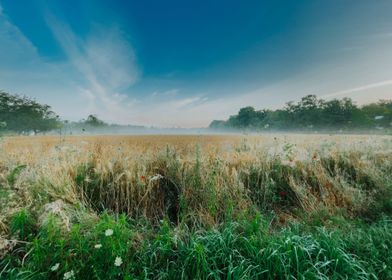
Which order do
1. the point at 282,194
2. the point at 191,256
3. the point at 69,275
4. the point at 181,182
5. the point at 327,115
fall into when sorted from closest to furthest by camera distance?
the point at 69,275 < the point at 191,256 < the point at 181,182 < the point at 282,194 < the point at 327,115

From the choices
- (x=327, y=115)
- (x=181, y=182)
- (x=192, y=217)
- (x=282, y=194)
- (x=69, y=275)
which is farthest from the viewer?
(x=327, y=115)

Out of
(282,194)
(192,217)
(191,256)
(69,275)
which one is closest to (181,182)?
(192,217)

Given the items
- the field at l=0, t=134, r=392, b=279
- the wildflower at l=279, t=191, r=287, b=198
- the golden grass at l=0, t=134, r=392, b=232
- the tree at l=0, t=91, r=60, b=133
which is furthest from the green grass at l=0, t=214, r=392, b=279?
the tree at l=0, t=91, r=60, b=133

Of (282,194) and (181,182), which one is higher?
(181,182)

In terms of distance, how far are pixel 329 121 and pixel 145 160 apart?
50.6m

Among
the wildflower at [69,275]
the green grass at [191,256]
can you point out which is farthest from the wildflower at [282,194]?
the wildflower at [69,275]

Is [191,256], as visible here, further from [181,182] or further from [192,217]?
[181,182]

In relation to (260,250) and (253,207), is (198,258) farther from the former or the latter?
(253,207)

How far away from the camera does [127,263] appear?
1987 mm

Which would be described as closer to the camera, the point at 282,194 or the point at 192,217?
the point at 192,217

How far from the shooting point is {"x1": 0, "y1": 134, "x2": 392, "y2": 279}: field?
1.97 m

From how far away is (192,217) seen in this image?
2.77 metres

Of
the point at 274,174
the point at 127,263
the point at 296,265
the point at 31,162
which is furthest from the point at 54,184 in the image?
the point at 274,174

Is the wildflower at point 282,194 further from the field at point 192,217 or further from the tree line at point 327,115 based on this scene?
the tree line at point 327,115
